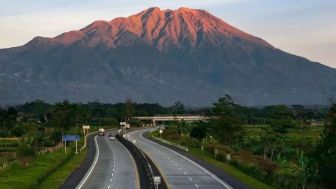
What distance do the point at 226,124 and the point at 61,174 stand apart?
57.6 m


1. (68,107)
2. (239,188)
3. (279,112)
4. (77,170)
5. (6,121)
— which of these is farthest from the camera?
(6,121)

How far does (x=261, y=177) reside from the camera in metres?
66.6

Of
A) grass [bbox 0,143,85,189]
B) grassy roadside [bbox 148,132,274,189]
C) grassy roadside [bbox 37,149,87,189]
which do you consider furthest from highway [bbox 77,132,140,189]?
grassy roadside [bbox 148,132,274,189]

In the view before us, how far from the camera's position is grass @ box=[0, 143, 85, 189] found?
199 ft

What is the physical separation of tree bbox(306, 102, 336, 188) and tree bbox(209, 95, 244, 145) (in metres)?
57.5

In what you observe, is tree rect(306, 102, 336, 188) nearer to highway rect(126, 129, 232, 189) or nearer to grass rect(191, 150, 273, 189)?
grass rect(191, 150, 273, 189)

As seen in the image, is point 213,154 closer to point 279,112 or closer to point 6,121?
point 279,112

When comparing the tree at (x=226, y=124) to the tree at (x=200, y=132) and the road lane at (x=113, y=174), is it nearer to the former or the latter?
the tree at (x=200, y=132)

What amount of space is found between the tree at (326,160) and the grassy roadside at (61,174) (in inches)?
924

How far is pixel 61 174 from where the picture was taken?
2731 inches

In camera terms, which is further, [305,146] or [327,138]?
[305,146]

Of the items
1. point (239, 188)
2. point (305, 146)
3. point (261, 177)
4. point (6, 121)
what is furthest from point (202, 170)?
point (6, 121)

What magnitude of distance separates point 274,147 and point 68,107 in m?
55.8

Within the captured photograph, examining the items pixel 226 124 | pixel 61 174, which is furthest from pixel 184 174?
pixel 226 124
